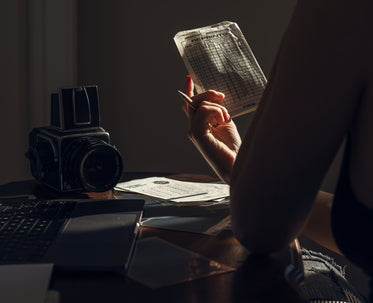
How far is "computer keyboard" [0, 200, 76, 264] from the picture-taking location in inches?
23.4

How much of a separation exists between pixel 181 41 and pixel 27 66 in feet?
2.42

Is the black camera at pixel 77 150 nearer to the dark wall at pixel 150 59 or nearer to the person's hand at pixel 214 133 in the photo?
the person's hand at pixel 214 133

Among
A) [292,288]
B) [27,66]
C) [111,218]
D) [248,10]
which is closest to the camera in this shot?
[292,288]

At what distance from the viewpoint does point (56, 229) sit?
69 cm

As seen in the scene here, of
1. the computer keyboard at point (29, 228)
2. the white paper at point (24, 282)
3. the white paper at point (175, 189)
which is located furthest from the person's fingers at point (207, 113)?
the white paper at point (24, 282)

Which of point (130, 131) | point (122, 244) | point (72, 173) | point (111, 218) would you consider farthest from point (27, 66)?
point (122, 244)

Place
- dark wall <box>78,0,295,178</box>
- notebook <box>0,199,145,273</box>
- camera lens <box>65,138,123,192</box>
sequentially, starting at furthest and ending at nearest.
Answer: dark wall <box>78,0,295,178</box> < camera lens <box>65,138,123,192</box> < notebook <box>0,199,145,273</box>

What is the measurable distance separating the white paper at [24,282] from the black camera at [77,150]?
48cm

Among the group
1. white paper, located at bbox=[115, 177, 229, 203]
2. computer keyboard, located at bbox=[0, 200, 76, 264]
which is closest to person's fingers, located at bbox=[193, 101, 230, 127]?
white paper, located at bbox=[115, 177, 229, 203]

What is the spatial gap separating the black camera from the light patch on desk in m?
0.37

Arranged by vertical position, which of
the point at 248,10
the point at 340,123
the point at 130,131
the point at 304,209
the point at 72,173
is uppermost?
the point at 248,10

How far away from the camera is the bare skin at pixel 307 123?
548 millimetres

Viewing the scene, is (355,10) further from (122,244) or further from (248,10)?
(248,10)

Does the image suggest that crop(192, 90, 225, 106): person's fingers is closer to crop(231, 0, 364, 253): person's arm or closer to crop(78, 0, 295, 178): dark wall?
crop(231, 0, 364, 253): person's arm
